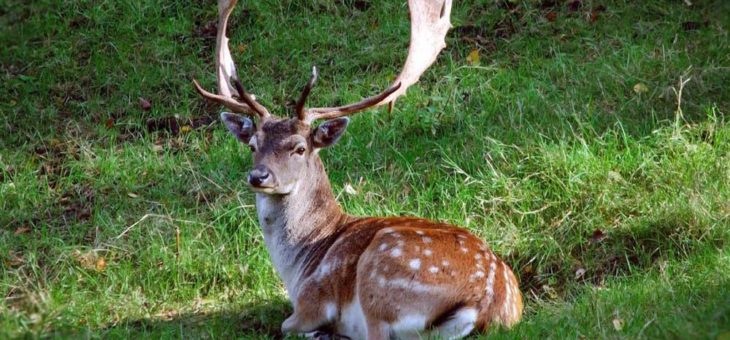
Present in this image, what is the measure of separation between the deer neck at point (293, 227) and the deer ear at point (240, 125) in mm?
419

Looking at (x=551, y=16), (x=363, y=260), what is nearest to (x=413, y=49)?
(x=363, y=260)

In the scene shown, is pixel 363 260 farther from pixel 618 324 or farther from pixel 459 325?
pixel 618 324

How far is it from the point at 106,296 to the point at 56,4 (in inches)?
189

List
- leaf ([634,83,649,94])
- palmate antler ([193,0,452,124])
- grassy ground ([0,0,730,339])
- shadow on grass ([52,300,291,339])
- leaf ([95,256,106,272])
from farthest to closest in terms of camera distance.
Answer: leaf ([634,83,649,94]), leaf ([95,256,106,272]), palmate antler ([193,0,452,124]), grassy ground ([0,0,730,339]), shadow on grass ([52,300,291,339])

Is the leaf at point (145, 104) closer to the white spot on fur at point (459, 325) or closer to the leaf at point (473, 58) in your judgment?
the leaf at point (473, 58)

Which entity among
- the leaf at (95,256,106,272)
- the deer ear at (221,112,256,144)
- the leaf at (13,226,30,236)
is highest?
the deer ear at (221,112,256,144)

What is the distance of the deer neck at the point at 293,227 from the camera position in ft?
22.6

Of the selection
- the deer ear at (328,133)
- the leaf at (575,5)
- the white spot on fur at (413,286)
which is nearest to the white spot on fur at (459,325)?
the white spot on fur at (413,286)

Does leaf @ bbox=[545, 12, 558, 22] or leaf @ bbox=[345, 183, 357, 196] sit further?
leaf @ bbox=[545, 12, 558, 22]

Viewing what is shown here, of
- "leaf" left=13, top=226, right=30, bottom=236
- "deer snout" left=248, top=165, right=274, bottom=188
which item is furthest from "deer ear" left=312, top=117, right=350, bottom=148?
"leaf" left=13, top=226, right=30, bottom=236

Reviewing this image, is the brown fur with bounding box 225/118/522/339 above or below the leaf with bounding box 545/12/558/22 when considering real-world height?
above

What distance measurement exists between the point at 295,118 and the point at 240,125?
0.43 meters

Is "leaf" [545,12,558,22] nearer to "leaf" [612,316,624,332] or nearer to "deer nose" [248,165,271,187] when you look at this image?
"deer nose" [248,165,271,187]

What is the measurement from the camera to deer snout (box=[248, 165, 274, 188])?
648cm
